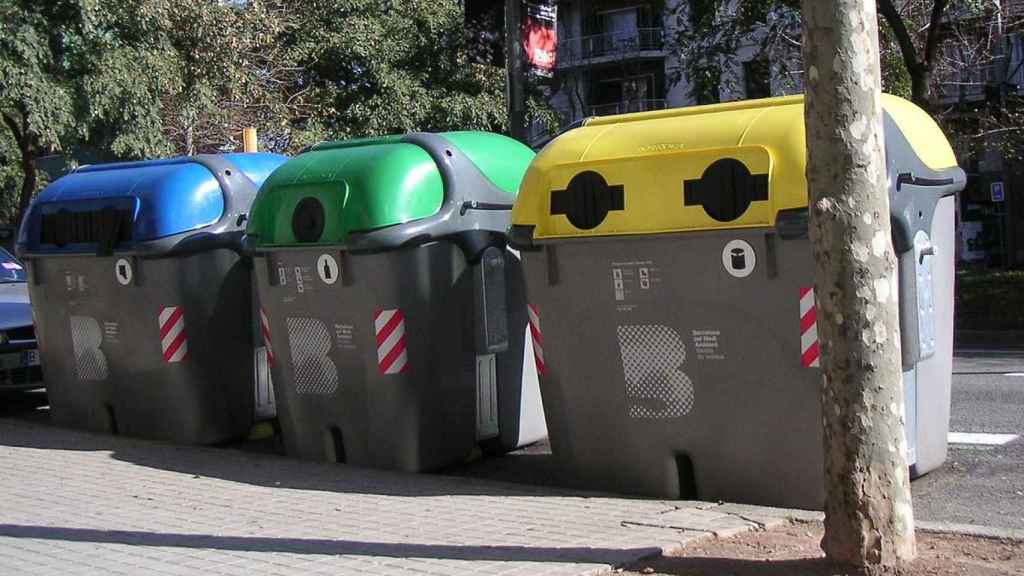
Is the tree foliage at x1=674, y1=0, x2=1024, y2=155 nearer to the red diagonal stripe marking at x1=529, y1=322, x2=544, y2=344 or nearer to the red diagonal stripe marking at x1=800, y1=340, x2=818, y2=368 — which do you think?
the red diagonal stripe marking at x1=529, y1=322, x2=544, y2=344

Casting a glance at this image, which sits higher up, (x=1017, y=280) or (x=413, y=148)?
(x=413, y=148)

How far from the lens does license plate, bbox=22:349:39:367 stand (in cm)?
1030

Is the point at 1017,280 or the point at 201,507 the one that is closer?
the point at 201,507

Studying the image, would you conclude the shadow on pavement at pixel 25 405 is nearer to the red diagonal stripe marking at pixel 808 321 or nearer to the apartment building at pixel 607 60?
the red diagonal stripe marking at pixel 808 321

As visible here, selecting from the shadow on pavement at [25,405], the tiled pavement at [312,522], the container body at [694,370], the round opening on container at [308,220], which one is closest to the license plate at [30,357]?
the shadow on pavement at [25,405]

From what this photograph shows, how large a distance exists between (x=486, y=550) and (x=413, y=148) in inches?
115

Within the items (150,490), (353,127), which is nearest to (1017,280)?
(353,127)

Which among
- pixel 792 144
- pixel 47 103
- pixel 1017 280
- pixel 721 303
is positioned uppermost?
pixel 47 103

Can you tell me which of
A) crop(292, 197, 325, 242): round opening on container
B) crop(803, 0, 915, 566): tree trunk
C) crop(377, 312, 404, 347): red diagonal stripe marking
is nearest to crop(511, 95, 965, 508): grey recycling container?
crop(377, 312, 404, 347): red diagonal stripe marking

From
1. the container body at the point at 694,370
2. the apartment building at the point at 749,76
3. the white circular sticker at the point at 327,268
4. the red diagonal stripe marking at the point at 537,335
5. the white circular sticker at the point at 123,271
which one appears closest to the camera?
the container body at the point at 694,370

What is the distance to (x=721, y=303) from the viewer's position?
611 cm

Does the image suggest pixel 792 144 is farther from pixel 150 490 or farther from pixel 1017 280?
pixel 1017 280

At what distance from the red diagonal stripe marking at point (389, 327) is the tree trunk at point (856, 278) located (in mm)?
3158

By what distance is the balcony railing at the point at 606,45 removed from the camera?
41000mm
